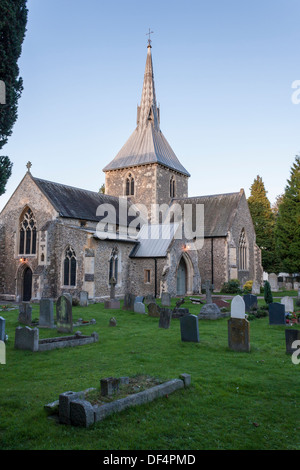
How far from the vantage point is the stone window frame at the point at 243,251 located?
3068 cm

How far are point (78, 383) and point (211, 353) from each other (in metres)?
3.75

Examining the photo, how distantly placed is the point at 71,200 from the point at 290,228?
2004 centimetres

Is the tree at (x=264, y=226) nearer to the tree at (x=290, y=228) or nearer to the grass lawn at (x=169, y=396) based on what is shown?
the tree at (x=290, y=228)

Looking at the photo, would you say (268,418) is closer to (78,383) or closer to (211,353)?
(78,383)

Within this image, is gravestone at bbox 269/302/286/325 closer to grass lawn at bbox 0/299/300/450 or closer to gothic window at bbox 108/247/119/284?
grass lawn at bbox 0/299/300/450

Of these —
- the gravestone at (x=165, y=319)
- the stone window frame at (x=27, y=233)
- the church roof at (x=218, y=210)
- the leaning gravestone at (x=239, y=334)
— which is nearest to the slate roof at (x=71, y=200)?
the stone window frame at (x=27, y=233)

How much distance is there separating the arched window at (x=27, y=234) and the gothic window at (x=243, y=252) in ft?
56.3

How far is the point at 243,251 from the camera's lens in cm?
3128

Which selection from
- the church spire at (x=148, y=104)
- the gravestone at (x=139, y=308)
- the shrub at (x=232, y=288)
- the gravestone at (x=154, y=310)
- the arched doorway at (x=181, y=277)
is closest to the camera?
the gravestone at (x=154, y=310)

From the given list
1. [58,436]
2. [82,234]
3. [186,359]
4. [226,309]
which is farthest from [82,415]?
[82,234]

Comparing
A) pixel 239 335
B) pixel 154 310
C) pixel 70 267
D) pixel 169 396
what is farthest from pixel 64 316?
pixel 70 267

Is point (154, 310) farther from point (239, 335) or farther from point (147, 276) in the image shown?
point (147, 276)

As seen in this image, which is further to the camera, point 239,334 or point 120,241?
point 120,241

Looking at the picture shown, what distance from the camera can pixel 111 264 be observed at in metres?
23.4
